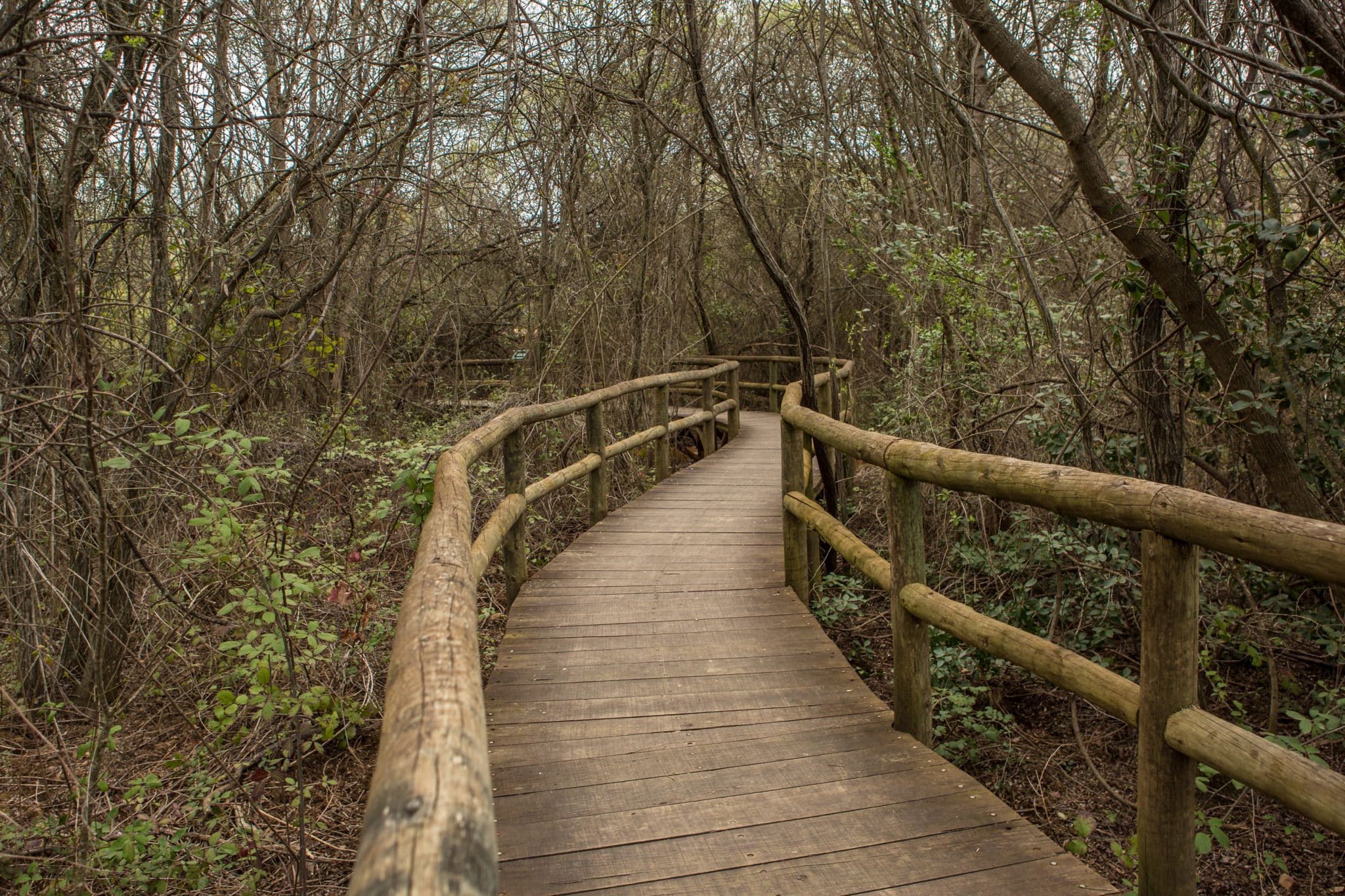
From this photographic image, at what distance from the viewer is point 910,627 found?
3383 mm

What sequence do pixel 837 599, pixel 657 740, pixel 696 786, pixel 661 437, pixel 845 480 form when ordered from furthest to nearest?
pixel 661 437, pixel 845 480, pixel 837 599, pixel 657 740, pixel 696 786

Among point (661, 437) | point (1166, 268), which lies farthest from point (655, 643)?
point (661, 437)

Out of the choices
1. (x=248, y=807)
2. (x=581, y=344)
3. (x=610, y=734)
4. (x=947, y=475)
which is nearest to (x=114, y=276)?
(x=248, y=807)

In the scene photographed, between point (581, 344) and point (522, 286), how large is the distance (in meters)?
1.58

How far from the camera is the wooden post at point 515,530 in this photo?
5070 millimetres

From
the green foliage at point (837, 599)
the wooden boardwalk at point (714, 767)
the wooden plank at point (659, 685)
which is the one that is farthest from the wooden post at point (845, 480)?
the wooden plank at point (659, 685)

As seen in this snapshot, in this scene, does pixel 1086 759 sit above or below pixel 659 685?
below

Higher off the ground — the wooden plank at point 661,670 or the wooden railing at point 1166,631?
the wooden railing at point 1166,631

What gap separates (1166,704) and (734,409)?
1028cm

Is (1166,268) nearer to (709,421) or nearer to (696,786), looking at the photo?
(696,786)

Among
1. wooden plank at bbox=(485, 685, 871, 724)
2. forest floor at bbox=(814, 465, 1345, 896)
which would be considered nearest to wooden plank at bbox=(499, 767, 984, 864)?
wooden plank at bbox=(485, 685, 871, 724)

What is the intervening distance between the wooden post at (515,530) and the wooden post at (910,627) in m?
2.35

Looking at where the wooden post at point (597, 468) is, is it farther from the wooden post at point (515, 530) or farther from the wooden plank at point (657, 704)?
the wooden plank at point (657, 704)

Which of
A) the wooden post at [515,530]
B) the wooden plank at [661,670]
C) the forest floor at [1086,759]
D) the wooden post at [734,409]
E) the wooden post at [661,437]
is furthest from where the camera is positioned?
the wooden post at [734,409]
